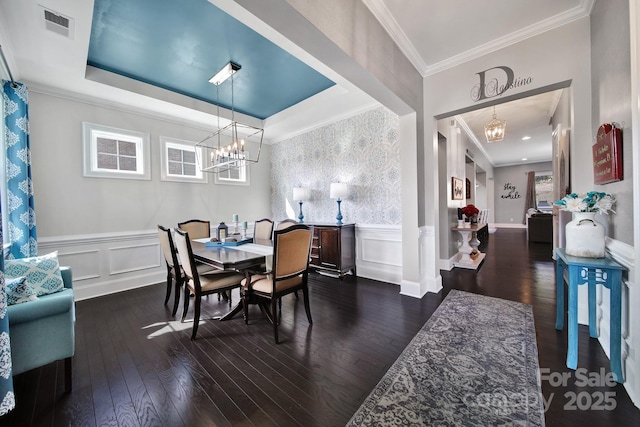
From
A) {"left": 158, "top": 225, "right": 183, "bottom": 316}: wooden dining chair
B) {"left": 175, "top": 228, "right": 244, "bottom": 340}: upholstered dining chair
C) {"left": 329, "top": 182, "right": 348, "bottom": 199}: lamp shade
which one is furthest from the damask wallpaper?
{"left": 158, "top": 225, "right": 183, "bottom": 316}: wooden dining chair

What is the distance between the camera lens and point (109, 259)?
3521mm

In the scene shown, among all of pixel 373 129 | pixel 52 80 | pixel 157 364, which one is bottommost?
pixel 157 364

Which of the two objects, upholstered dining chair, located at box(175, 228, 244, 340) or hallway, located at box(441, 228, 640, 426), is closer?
hallway, located at box(441, 228, 640, 426)

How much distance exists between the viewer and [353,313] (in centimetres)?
271

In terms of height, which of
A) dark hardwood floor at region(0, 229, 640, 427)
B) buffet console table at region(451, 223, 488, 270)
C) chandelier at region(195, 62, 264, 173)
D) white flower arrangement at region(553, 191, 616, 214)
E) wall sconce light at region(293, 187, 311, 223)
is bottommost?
dark hardwood floor at region(0, 229, 640, 427)

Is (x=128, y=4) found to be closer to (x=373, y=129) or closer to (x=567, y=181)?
(x=373, y=129)

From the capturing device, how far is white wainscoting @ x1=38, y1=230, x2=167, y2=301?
10.6 feet

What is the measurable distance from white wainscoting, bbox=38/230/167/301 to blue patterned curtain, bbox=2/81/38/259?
51cm

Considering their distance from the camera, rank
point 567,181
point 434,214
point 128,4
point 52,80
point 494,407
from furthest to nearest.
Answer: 1. point 567,181
2. point 434,214
3. point 52,80
4. point 128,4
5. point 494,407

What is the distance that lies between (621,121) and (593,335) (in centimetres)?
177

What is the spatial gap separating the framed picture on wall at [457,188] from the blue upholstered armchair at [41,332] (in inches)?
216

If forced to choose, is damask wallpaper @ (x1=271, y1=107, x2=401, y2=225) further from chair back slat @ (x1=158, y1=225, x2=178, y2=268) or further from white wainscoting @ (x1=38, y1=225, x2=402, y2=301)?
chair back slat @ (x1=158, y1=225, x2=178, y2=268)

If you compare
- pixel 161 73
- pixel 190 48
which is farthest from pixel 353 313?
pixel 161 73

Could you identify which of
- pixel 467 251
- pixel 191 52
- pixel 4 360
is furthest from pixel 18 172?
pixel 467 251
